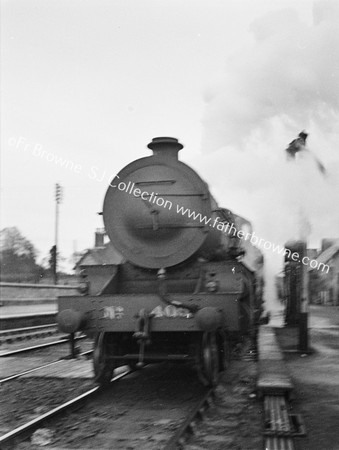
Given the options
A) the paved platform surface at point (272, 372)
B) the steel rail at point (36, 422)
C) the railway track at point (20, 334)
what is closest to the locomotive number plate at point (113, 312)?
the steel rail at point (36, 422)

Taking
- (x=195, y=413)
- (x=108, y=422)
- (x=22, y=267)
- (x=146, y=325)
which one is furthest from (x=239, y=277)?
(x=22, y=267)

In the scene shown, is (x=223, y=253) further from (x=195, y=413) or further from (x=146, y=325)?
(x=195, y=413)

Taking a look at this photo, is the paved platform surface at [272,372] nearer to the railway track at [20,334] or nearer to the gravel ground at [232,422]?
the gravel ground at [232,422]

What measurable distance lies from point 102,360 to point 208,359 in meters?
1.28

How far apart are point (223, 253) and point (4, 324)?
962cm

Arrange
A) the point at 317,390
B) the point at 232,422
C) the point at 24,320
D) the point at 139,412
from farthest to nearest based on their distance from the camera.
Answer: the point at 24,320 → the point at 317,390 → the point at 139,412 → the point at 232,422

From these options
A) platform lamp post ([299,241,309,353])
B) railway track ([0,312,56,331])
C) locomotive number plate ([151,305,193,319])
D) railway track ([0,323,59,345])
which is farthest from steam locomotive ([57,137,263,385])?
railway track ([0,312,56,331])

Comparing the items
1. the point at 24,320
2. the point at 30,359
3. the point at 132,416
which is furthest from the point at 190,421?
the point at 24,320

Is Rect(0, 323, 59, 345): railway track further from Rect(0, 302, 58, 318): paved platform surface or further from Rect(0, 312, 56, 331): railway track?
Rect(0, 302, 58, 318): paved platform surface

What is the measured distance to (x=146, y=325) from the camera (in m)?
6.15

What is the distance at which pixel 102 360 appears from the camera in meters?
6.64

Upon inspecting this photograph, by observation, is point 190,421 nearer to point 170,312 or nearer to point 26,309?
point 170,312

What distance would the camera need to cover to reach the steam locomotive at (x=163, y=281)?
619 centimetres

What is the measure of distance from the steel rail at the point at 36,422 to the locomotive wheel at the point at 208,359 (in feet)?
4.36
